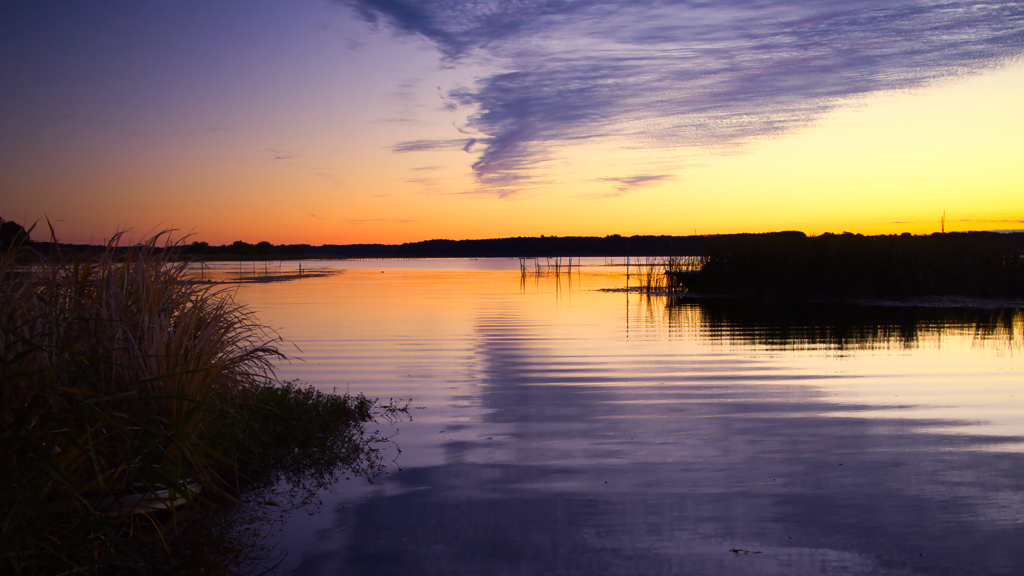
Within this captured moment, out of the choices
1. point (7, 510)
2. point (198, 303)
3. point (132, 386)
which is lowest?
point (7, 510)

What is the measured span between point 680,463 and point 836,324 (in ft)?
53.1

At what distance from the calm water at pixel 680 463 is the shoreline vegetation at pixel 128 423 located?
32.3 inches

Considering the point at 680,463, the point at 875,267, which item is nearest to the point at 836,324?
the point at 875,267

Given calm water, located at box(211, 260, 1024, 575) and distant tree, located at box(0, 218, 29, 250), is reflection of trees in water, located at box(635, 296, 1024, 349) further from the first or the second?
distant tree, located at box(0, 218, 29, 250)

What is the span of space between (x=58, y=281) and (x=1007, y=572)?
337 inches

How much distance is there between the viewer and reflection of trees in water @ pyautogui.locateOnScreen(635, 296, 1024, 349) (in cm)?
1642

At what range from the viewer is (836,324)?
66.7ft

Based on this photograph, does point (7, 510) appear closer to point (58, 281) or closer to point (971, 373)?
point (58, 281)

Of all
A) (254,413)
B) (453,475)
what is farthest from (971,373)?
(254,413)

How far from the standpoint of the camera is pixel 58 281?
20.9 feet

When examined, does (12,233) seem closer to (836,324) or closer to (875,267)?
(836,324)

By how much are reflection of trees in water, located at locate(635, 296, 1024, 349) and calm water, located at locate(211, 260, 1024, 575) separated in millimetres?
753

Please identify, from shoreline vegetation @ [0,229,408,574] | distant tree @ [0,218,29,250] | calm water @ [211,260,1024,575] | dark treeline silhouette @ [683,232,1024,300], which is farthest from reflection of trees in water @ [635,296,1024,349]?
distant tree @ [0,218,29,250]

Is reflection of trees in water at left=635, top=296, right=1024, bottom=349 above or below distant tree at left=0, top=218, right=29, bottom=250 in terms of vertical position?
below
